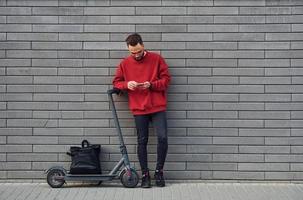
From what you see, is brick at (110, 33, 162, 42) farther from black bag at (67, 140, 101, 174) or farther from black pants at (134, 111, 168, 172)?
black bag at (67, 140, 101, 174)

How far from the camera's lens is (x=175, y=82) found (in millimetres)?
8180

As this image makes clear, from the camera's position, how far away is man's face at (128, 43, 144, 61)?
25.4 ft

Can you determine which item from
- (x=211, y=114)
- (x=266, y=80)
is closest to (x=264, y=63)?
(x=266, y=80)

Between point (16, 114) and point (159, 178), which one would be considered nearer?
point (159, 178)

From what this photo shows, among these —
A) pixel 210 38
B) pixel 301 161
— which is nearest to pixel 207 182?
pixel 301 161

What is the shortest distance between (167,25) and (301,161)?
7.84ft

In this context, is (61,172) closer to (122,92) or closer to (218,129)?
(122,92)

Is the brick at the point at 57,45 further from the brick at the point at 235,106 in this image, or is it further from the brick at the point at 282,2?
the brick at the point at 282,2

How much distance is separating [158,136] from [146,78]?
715mm

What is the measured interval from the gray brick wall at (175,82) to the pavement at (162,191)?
0.51 feet

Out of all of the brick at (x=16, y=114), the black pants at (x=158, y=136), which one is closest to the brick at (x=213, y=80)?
the black pants at (x=158, y=136)

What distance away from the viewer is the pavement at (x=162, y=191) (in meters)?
7.59

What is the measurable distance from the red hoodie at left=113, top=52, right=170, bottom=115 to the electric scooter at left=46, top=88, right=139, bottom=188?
0.22 meters

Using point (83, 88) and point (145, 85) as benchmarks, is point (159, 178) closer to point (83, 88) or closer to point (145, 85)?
point (145, 85)
